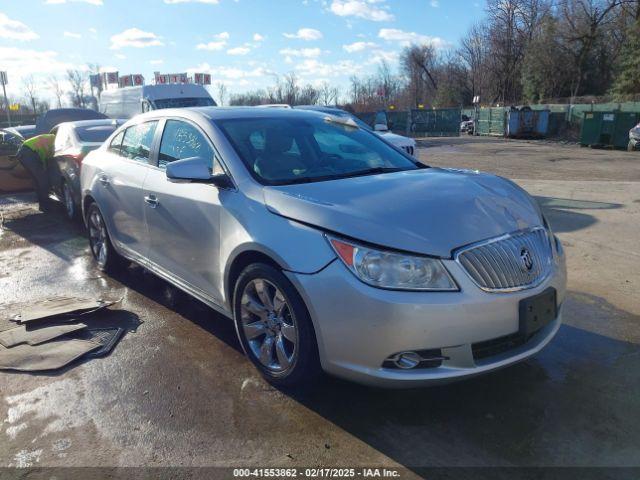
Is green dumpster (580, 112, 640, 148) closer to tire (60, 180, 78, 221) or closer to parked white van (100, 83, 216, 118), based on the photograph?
parked white van (100, 83, 216, 118)

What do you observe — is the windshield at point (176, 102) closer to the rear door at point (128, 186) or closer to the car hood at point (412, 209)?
the rear door at point (128, 186)

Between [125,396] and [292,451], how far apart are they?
1.24 m

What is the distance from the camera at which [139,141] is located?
4.95 metres

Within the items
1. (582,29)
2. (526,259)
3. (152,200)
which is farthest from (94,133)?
(582,29)

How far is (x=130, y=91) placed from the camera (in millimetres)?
18453

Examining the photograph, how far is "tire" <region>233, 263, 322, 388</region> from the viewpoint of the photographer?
10.0 feet

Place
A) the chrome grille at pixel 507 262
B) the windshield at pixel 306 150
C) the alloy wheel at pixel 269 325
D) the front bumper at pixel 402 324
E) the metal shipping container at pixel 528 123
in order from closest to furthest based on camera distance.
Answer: the front bumper at pixel 402 324 < the chrome grille at pixel 507 262 < the alloy wheel at pixel 269 325 < the windshield at pixel 306 150 < the metal shipping container at pixel 528 123

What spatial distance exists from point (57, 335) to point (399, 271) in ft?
9.62

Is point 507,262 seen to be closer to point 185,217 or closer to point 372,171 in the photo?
point 372,171

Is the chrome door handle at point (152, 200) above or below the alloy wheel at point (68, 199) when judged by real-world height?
above

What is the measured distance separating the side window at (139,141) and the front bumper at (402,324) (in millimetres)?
2489

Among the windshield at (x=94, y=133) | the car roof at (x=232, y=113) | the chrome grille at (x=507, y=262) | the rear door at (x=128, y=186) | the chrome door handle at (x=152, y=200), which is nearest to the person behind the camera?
the chrome grille at (x=507, y=262)

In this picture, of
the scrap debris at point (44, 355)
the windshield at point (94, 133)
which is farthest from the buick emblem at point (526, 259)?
the windshield at point (94, 133)

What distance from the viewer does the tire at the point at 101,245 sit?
5.61 metres
